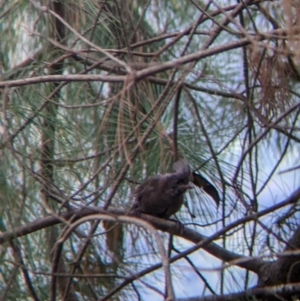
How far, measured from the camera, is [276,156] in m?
2.43

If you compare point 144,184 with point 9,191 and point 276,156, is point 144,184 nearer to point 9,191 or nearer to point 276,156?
point 9,191

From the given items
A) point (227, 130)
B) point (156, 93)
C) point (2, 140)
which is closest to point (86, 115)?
point (156, 93)

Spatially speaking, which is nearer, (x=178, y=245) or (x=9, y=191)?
(x=9, y=191)

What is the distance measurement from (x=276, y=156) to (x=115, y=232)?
53 cm

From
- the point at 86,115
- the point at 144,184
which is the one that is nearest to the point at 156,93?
the point at 86,115

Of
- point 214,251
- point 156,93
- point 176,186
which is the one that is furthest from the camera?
point 156,93

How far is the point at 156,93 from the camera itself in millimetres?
2297

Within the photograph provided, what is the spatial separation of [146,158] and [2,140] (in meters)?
0.40

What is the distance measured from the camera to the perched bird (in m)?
1.91

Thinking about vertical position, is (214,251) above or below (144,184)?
below

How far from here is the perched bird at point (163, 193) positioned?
6.27 feet

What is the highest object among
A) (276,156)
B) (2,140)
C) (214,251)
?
(276,156)

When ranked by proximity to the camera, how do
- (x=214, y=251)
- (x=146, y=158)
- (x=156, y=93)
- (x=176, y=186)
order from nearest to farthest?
(x=214, y=251) → (x=176, y=186) → (x=146, y=158) → (x=156, y=93)

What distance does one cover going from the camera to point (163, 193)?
196cm
